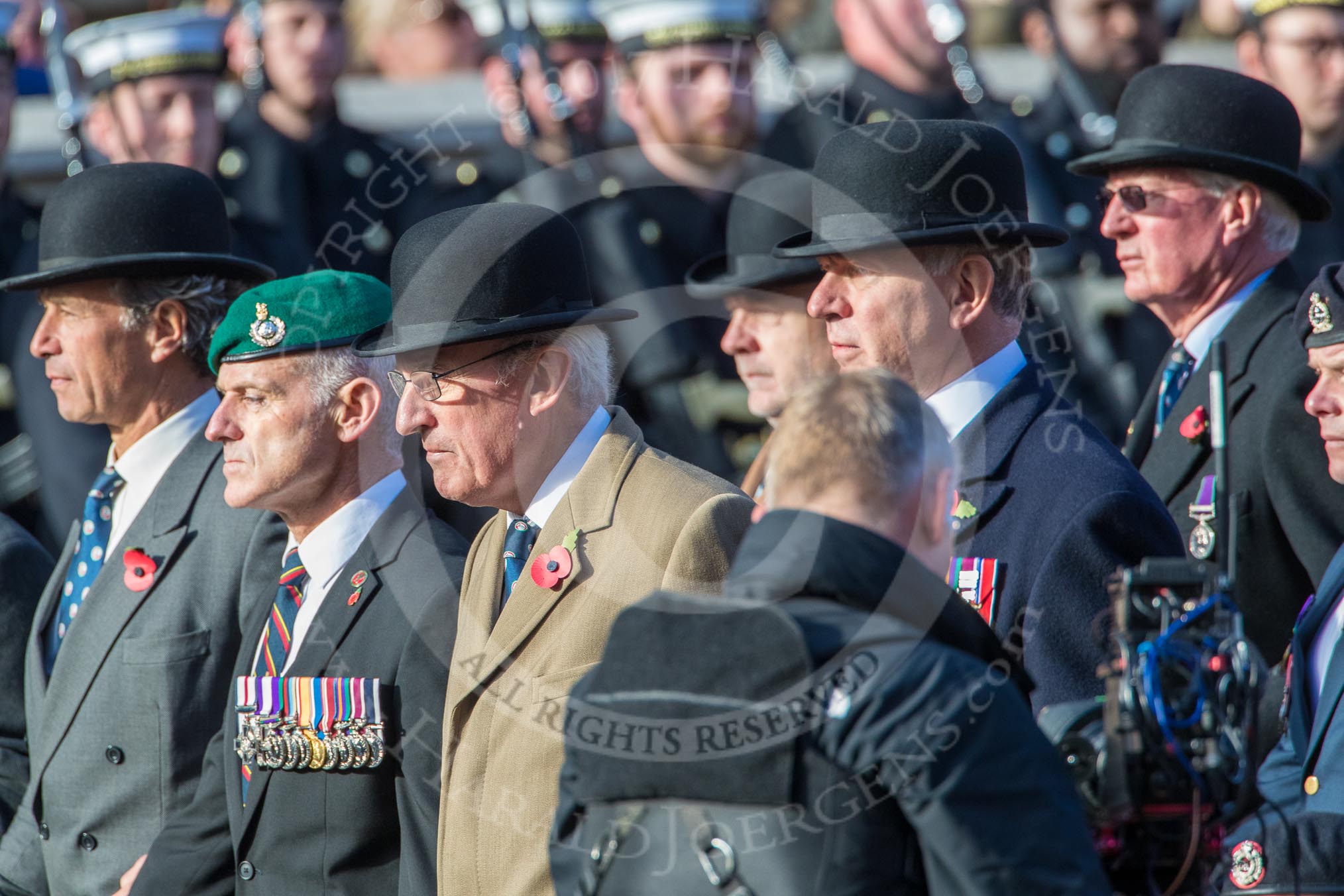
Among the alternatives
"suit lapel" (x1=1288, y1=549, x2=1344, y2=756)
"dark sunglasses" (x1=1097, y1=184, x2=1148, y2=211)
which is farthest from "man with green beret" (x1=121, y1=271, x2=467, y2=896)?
"dark sunglasses" (x1=1097, y1=184, x2=1148, y2=211)

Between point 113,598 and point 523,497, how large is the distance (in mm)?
1266

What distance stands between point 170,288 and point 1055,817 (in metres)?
3.16

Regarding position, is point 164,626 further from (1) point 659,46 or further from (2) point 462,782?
(1) point 659,46

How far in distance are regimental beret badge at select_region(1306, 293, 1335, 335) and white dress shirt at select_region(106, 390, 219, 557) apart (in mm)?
2610

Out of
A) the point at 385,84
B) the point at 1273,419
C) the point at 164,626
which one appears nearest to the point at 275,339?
the point at 164,626

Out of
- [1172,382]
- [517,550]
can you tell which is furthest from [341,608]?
[1172,382]

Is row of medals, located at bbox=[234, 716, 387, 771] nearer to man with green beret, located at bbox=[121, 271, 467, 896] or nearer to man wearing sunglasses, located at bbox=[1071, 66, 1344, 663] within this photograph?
man with green beret, located at bbox=[121, 271, 467, 896]

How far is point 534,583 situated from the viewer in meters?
3.65

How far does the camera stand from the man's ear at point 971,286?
3.82 metres

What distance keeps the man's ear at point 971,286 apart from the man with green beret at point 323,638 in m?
1.16

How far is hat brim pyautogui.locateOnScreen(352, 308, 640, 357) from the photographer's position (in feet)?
12.2

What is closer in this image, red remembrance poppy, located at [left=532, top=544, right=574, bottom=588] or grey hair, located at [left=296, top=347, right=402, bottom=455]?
red remembrance poppy, located at [left=532, top=544, right=574, bottom=588]

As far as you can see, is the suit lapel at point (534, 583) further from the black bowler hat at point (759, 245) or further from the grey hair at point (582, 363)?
the black bowler hat at point (759, 245)

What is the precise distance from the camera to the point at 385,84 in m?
9.53
